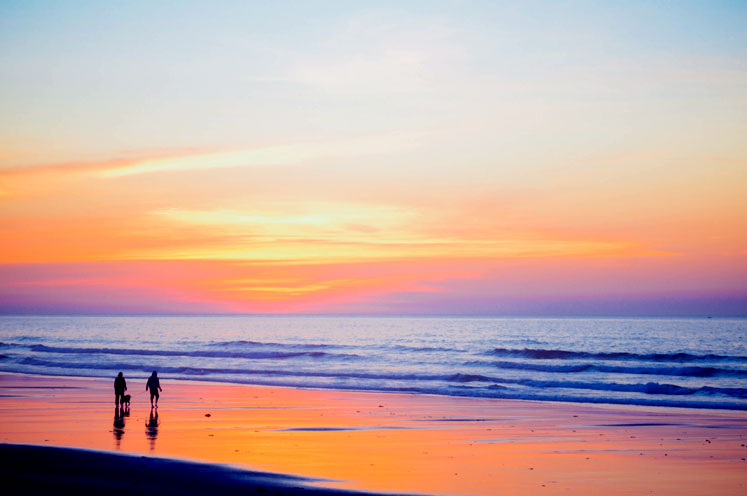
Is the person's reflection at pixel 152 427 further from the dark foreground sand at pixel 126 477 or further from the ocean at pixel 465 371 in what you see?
the ocean at pixel 465 371

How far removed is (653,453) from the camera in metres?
16.3

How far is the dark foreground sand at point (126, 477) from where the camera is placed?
12281 millimetres

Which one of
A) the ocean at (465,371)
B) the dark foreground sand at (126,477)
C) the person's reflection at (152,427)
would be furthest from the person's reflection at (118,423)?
the ocean at (465,371)

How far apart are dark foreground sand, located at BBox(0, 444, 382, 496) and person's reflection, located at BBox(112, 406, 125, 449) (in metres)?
2.17

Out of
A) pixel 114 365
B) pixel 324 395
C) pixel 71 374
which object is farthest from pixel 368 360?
pixel 324 395

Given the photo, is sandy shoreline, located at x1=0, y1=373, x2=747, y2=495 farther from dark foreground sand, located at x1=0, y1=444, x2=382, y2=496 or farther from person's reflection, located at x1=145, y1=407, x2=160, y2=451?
dark foreground sand, located at x1=0, y1=444, x2=382, y2=496

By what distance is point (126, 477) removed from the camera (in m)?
13.3

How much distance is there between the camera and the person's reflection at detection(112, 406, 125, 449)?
17781 millimetres

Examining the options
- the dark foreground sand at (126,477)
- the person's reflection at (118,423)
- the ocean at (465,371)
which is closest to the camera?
the dark foreground sand at (126,477)

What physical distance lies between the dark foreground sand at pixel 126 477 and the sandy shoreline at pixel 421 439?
413 mm

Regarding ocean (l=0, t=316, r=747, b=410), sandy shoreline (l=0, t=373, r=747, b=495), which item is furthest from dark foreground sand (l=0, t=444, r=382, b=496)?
ocean (l=0, t=316, r=747, b=410)

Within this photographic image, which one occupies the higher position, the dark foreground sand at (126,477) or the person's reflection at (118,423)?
the dark foreground sand at (126,477)

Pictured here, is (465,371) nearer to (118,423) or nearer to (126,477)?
(118,423)

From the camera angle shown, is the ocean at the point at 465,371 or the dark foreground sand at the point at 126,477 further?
the ocean at the point at 465,371
